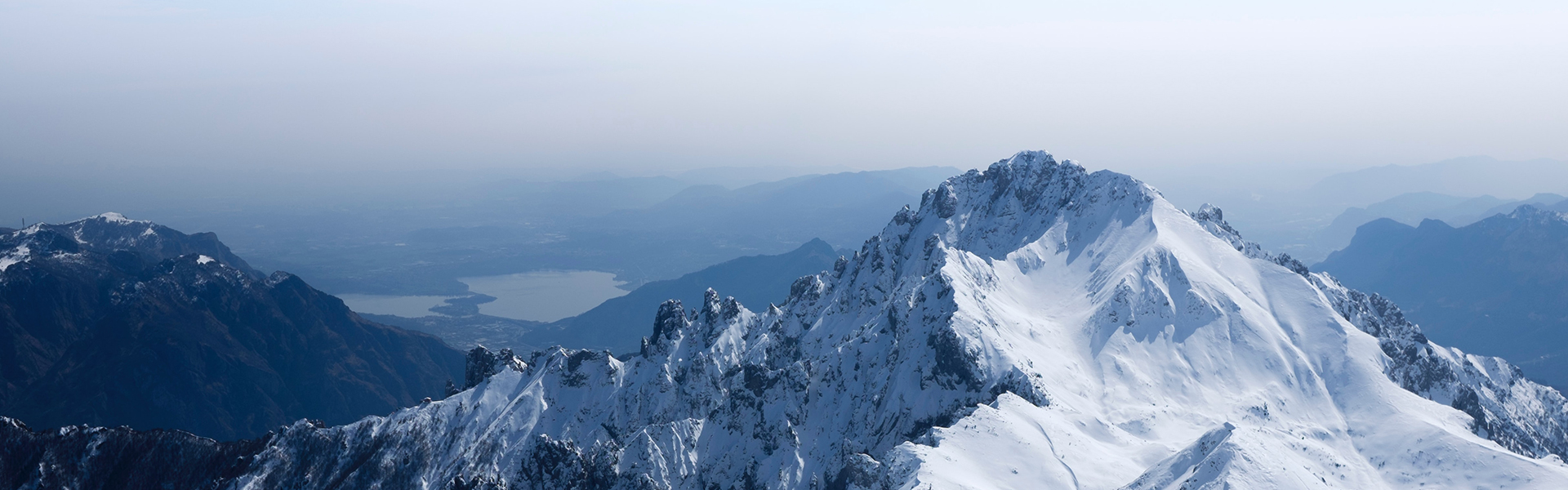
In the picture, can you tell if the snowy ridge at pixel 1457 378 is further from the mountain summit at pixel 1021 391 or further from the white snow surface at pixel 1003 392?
the white snow surface at pixel 1003 392

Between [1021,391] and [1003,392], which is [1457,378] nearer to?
[1021,391]

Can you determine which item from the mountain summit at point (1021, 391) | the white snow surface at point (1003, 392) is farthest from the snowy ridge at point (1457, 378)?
the white snow surface at point (1003, 392)

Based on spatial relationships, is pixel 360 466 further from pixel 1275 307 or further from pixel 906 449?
pixel 1275 307

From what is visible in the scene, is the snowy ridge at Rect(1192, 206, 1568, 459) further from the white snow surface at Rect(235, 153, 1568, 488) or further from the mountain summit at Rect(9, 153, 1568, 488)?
the white snow surface at Rect(235, 153, 1568, 488)

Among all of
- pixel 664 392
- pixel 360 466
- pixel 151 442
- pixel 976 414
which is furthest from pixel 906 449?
pixel 151 442

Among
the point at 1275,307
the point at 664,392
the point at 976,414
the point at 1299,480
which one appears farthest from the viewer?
the point at 664,392

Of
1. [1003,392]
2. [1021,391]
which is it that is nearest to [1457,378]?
[1021,391]
